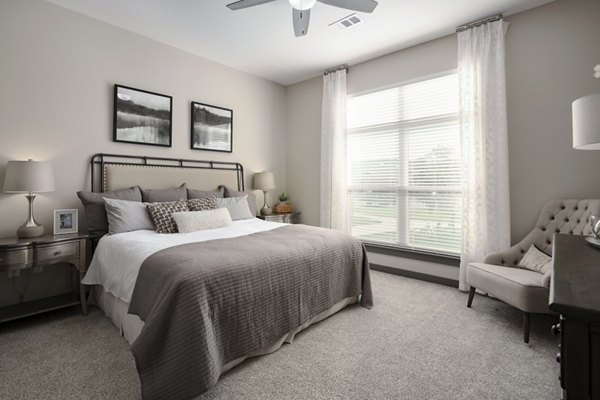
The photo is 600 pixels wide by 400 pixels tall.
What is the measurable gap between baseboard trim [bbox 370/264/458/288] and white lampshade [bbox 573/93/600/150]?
2.18 meters

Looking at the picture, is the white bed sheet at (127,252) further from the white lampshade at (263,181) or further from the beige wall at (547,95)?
the beige wall at (547,95)

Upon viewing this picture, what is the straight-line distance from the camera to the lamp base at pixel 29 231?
2.50 metres

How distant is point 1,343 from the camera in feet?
7.16

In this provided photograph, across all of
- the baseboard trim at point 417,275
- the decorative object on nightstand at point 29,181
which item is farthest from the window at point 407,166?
the decorative object on nightstand at point 29,181

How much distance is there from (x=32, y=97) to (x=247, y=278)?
2.80 m

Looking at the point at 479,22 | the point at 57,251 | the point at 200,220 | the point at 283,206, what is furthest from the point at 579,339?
the point at 283,206

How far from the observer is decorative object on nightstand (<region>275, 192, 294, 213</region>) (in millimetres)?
4799

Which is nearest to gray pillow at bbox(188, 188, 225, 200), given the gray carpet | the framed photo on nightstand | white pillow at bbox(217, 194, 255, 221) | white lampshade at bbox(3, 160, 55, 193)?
white pillow at bbox(217, 194, 255, 221)

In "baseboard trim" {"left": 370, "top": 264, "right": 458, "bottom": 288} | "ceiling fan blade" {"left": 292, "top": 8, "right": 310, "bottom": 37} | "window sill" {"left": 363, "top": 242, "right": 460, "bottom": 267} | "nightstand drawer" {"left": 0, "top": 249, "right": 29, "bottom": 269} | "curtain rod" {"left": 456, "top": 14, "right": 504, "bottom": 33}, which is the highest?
"curtain rod" {"left": 456, "top": 14, "right": 504, "bottom": 33}

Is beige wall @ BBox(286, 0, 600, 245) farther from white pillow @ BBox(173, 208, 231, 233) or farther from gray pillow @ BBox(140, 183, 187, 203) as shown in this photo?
gray pillow @ BBox(140, 183, 187, 203)

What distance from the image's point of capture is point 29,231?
2.53m

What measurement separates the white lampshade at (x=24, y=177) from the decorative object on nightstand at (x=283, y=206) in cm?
295

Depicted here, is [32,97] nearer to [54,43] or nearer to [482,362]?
[54,43]

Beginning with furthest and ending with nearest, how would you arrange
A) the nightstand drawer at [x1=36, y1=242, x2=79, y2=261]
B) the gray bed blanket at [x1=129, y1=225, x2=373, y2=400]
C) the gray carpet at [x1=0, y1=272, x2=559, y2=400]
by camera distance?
the nightstand drawer at [x1=36, y1=242, x2=79, y2=261] < the gray carpet at [x1=0, y1=272, x2=559, y2=400] < the gray bed blanket at [x1=129, y1=225, x2=373, y2=400]
